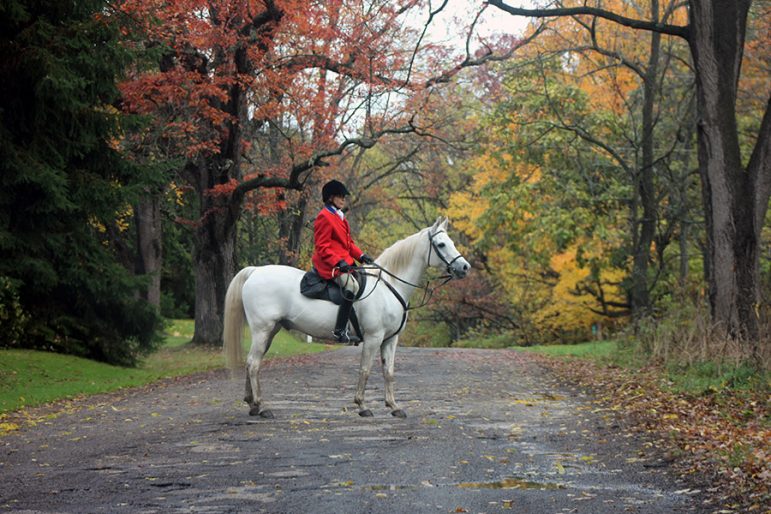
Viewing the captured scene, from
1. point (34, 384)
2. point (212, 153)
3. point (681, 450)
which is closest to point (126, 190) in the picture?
point (34, 384)

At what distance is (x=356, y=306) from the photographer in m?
11.5

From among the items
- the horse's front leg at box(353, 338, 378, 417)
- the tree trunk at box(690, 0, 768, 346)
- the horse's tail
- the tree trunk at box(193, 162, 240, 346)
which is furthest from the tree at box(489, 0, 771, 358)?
the tree trunk at box(193, 162, 240, 346)

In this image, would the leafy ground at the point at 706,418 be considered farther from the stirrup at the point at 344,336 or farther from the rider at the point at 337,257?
the rider at the point at 337,257

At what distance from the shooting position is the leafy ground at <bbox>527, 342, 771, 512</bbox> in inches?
273

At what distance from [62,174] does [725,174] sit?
38.9 ft

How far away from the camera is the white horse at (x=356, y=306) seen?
37.7 feet

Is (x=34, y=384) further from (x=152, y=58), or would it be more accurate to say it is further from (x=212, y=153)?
(x=212, y=153)

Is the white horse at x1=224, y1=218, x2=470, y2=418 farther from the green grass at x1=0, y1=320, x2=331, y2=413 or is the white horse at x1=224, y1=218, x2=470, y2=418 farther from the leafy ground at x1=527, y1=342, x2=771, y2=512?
the green grass at x1=0, y1=320, x2=331, y2=413

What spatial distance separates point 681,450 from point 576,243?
70.4 feet

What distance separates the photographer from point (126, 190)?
17969 millimetres

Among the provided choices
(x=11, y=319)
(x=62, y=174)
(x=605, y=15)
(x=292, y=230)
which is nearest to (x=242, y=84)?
(x=62, y=174)

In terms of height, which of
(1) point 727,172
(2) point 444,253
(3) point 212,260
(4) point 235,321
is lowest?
(4) point 235,321

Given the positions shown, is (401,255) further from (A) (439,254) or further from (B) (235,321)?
(B) (235,321)

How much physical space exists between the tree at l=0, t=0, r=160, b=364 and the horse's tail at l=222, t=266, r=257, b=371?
222 inches
